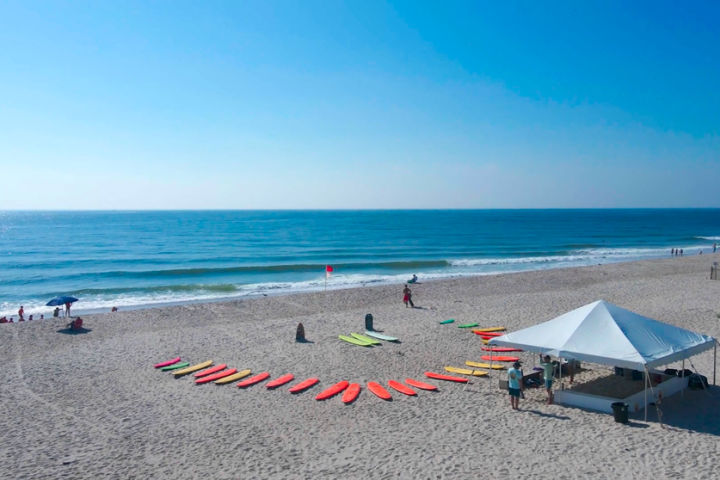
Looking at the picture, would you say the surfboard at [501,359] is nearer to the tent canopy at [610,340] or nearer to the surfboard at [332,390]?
the tent canopy at [610,340]

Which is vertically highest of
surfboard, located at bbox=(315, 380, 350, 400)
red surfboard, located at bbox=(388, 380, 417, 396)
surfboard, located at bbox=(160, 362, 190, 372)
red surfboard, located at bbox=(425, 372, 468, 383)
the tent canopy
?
the tent canopy

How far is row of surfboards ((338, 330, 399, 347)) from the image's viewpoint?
1661cm

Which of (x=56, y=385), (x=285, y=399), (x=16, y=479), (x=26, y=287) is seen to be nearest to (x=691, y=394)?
(x=285, y=399)

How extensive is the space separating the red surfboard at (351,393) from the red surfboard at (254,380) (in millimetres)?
2475

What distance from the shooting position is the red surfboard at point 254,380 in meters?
12.8

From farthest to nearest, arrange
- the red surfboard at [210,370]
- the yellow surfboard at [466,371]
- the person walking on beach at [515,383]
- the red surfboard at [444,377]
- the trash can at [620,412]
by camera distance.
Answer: the red surfboard at [210,370] → the yellow surfboard at [466,371] → the red surfboard at [444,377] → the person walking on beach at [515,383] → the trash can at [620,412]

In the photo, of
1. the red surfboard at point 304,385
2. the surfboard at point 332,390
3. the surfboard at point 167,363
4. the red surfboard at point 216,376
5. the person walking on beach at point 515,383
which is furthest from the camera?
the surfboard at point 167,363

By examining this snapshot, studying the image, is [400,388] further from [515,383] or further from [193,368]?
[193,368]

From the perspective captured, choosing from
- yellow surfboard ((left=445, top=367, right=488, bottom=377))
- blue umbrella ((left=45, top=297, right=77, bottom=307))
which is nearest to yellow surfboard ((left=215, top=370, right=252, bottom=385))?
yellow surfboard ((left=445, top=367, right=488, bottom=377))

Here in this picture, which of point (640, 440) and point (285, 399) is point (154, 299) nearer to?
point (285, 399)

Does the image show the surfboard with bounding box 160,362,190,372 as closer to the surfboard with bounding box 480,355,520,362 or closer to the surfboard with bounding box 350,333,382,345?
the surfboard with bounding box 350,333,382,345

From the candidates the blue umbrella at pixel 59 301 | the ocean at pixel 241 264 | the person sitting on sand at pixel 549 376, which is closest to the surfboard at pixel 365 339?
the person sitting on sand at pixel 549 376

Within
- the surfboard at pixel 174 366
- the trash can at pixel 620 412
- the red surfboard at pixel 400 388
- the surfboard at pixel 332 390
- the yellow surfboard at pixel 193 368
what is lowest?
the surfboard at pixel 174 366

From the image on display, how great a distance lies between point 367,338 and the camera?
56.6 feet
